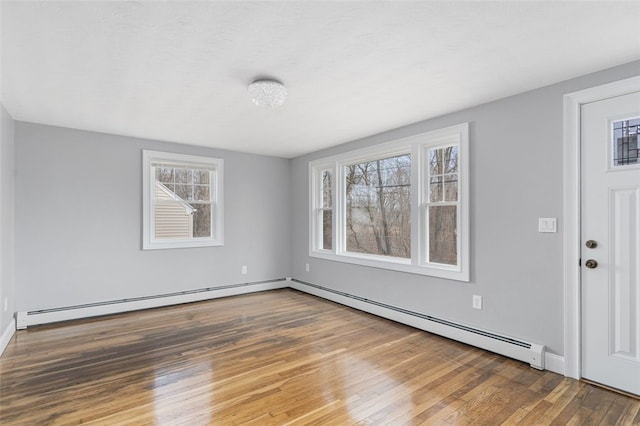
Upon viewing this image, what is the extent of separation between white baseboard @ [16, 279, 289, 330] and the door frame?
4214mm

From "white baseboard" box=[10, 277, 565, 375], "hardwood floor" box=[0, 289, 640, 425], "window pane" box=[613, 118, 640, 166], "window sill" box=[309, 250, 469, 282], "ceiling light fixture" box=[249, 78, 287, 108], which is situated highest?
"ceiling light fixture" box=[249, 78, 287, 108]

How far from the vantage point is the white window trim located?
4473 mm

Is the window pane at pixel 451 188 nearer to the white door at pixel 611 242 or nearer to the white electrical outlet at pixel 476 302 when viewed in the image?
the white electrical outlet at pixel 476 302

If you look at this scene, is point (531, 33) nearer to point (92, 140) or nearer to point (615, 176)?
point (615, 176)

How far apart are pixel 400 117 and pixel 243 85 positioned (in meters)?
1.77

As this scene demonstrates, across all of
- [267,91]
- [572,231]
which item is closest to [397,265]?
[572,231]

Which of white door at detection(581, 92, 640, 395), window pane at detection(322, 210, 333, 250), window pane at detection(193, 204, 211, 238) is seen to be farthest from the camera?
window pane at detection(322, 210, 333, 250)

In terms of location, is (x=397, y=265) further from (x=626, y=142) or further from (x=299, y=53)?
(x=299, y=53)

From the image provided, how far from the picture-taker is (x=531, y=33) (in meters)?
1.95

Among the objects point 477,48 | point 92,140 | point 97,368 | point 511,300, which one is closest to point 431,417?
point 511,300

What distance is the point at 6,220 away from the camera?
329cm

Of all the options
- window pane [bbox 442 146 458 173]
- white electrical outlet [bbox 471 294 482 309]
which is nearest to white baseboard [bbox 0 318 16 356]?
white electrical outlet [bbox 471 294 482 309]

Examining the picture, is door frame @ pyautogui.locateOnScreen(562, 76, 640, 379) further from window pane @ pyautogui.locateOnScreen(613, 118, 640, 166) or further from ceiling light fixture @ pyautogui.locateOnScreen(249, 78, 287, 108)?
ceiling light fixture @ pyautogui.locateOnScreen(249, 78, 287, 108)

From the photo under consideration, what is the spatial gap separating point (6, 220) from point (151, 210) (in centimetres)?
150
